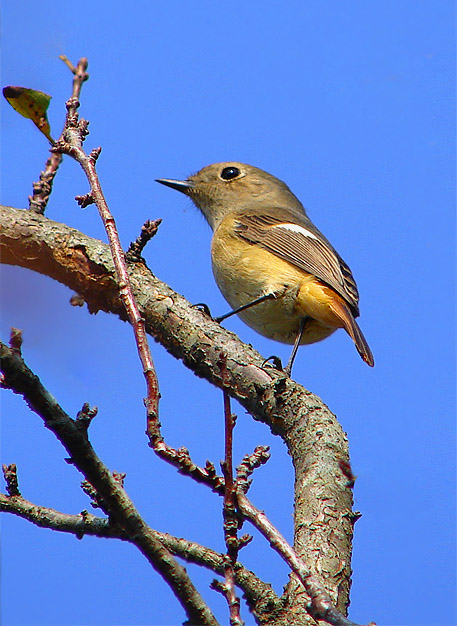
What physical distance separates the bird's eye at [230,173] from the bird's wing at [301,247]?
1.08 m

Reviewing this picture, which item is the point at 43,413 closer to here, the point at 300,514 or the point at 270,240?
the point at 300,514

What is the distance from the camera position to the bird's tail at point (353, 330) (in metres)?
4.70

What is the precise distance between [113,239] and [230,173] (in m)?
5.58

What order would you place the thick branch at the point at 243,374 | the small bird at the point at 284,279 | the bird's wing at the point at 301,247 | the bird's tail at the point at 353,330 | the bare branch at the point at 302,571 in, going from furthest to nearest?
1. the bird's wing at the point at 301,247
2. the small bird at the point at 284,279
3. the bird's tail at the point at 353,330
4. the thick branch at the point at 243,374
5. the bare branch at the point at 302,571

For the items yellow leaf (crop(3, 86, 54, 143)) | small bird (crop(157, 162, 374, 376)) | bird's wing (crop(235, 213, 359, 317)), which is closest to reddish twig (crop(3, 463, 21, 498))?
yellow leaf (crop(3, 86, 54, 143))

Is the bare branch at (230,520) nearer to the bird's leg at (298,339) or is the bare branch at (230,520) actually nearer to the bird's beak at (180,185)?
the bird's leg at (298,339)

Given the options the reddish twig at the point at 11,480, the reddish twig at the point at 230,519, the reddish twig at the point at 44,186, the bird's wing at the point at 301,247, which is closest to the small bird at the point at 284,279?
the bird's wing at the point at 301,247

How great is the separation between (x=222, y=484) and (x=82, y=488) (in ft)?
3.31

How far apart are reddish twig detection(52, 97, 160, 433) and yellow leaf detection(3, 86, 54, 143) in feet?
0.60

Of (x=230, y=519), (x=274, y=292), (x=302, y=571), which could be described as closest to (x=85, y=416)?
(x=230, y=519)

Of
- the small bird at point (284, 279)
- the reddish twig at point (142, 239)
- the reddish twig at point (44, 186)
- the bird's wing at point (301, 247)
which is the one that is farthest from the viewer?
the bird's wing at point (301, 247)

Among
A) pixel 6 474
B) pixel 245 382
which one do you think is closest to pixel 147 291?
pixel 245 382

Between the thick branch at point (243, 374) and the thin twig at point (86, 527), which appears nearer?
the thin twig at point (86, 527)

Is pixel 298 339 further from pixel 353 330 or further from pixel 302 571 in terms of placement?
pixel 302 571
